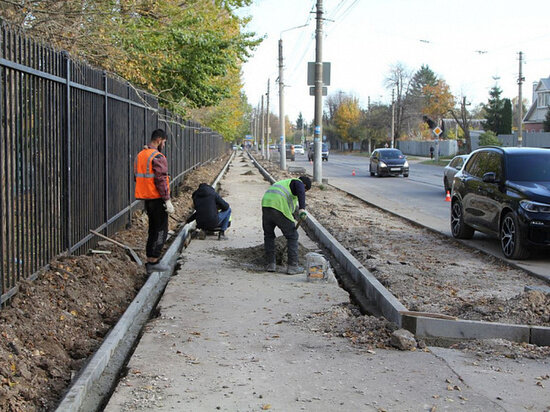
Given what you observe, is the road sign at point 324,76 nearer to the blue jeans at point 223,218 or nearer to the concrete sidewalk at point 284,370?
the blue jeans at point 223,218

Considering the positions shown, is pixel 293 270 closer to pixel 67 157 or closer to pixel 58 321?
pixel 67 157

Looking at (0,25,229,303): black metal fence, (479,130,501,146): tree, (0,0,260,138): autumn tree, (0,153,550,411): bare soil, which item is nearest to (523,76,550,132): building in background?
(479,130,501,146): tree

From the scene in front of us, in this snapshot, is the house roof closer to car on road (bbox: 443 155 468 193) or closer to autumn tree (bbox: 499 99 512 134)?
autumn tree (bbox: 499 99 512 134)

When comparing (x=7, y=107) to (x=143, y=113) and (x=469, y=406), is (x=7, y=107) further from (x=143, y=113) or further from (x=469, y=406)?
(x=143, y=113)

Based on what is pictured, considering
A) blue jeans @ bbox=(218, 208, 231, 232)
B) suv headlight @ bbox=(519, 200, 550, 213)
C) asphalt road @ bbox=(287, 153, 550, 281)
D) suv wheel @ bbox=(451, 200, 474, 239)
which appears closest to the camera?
suv headlight @ bbox=(519, 200, 550, 213)

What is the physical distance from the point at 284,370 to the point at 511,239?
6.38 metres

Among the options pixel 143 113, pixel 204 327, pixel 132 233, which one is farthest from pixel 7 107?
pixel 143 113

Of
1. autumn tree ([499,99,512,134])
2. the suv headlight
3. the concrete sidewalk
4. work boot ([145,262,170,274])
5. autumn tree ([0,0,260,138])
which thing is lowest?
the concrete sidewalk

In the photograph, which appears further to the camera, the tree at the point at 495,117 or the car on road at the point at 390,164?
the tree at the point at 495,117

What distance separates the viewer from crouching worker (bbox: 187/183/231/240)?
1142cm

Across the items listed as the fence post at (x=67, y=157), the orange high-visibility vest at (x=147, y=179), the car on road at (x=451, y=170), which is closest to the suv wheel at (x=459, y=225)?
the orange high-visibility vest at (x=147, y=179)

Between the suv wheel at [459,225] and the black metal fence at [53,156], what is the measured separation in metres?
6.03

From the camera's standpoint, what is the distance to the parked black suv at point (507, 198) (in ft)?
33.2

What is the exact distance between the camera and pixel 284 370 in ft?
17.2
